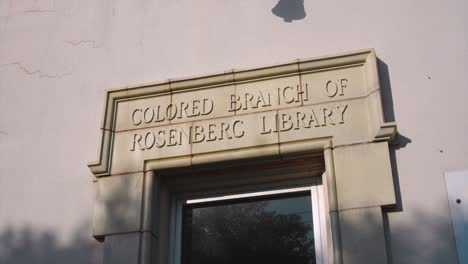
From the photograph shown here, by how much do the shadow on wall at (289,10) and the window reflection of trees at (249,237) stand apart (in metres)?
1.59

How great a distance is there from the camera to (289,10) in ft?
20.5

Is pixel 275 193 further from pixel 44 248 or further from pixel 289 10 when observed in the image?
pixel 44 248

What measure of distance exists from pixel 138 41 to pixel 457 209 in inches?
121

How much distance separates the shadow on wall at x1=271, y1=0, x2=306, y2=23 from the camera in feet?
20.3

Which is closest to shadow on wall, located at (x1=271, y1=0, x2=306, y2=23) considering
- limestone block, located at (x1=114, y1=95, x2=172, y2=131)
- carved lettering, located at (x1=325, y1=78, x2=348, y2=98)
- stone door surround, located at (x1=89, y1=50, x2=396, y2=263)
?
stone door surround, located at (x1=89, y1=50, x2=396, y2=263)

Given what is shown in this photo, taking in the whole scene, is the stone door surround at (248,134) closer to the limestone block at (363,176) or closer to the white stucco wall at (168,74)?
the limestone block at (363,176)

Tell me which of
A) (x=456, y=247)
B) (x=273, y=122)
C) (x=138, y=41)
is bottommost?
(x=456, y=247)

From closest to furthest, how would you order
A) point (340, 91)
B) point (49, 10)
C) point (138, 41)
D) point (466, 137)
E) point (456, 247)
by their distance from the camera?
point (456, 247), point (466, 137), point (340, 91), point (138, 41), point (49, 10)

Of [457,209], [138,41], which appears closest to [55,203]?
[138,41]

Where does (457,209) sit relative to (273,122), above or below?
below

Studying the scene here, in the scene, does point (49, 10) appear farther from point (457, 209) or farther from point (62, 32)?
point (457, 209)

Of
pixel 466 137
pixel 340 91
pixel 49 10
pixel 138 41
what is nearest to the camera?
pixel 466 137

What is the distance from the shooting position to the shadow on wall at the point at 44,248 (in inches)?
222

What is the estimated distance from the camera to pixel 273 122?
222 inches
